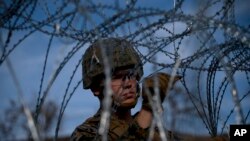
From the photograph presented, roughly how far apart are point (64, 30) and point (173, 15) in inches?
30.5

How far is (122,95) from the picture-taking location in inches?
113

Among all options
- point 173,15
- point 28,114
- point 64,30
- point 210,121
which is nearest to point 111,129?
point 210,121

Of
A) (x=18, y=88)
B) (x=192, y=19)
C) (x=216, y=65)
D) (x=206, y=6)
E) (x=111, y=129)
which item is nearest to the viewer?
(x=18, y=88)

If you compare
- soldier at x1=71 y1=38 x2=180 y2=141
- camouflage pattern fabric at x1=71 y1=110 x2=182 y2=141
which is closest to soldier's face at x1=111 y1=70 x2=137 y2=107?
soldier at x1=71 y1=38 x2=180 y2=141

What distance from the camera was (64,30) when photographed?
7.42 ft

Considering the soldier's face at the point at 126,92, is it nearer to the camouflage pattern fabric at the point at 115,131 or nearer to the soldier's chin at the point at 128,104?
the soldier's chin at the point at 128,104

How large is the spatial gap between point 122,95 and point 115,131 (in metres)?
0.28

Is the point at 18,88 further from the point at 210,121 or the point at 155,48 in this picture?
the point at 210,121

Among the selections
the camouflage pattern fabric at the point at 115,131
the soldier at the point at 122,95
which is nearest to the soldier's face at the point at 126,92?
the soldier at the point at 122,95

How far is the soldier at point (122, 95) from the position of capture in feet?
8.76

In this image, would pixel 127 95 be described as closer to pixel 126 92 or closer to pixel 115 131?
pixel 126 92

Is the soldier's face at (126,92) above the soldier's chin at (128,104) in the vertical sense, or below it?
above

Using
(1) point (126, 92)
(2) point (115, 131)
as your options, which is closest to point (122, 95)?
(1) point (126, 92)

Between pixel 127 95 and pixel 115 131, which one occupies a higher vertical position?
pixel 127 95
